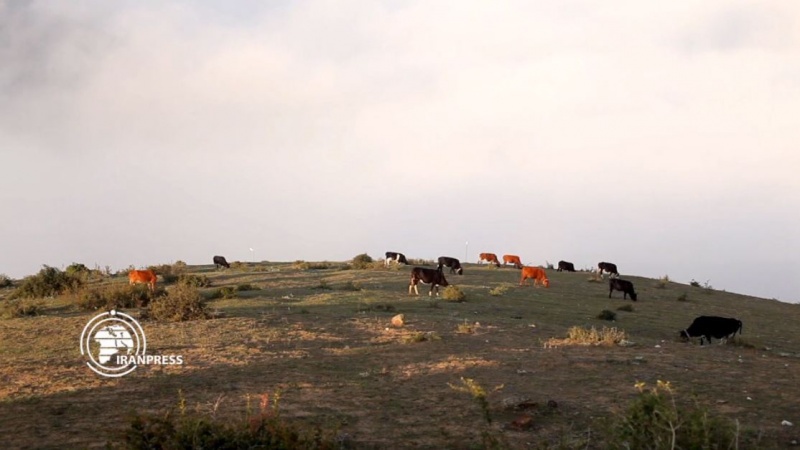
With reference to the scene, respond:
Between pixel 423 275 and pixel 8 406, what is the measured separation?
19491 millimetres

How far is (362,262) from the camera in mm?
41688

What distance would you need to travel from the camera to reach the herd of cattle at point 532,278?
1948cm

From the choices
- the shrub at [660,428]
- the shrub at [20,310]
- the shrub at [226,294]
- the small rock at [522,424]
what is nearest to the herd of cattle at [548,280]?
the shrub at [226,294]

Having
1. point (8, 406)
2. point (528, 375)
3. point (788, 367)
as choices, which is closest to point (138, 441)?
point (8, 406)

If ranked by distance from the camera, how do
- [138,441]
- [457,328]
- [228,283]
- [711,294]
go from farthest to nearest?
[711,294] < [228,283] < [457,328] < [138,441]

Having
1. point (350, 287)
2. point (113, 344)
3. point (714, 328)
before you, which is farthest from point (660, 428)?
point (350, 287)

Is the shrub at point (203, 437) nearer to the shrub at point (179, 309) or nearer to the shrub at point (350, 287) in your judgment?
the shrub at point (179, 309)

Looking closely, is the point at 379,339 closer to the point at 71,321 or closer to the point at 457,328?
the point at 457,328

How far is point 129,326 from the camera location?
60.3 feet

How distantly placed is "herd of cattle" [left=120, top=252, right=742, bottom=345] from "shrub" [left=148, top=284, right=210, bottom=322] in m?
5.73

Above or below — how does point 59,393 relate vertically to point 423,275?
below

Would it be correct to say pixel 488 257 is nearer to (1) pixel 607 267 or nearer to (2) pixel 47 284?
(1) pixel 607 267

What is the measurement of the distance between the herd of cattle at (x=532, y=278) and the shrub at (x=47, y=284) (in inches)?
95.9

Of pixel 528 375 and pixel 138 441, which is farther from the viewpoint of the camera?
pixel 528 375
